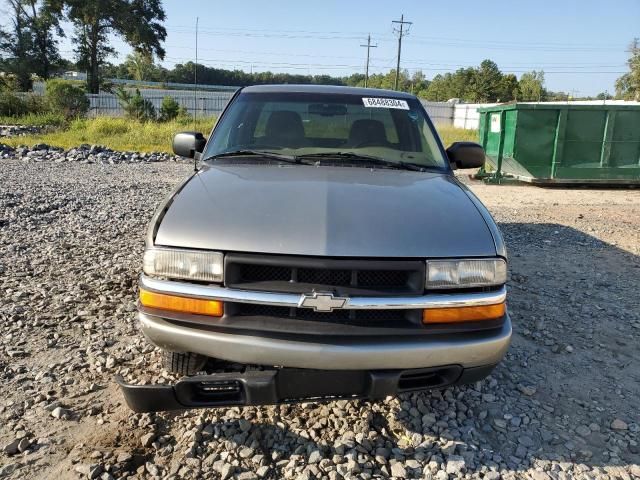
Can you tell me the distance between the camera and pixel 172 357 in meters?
2.47

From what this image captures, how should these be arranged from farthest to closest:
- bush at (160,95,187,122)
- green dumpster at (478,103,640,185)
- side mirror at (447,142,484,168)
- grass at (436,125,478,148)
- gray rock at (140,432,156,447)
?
bush at (160,95,187,122) < grass at (436,125,478,148) < green dumpster at (478,103,640,185) < side mirror at (447,142,484,168) < gray rock at (140,432,156,447)

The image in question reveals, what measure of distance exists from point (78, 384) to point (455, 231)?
229cm

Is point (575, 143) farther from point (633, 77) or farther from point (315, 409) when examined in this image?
point (633, 77)

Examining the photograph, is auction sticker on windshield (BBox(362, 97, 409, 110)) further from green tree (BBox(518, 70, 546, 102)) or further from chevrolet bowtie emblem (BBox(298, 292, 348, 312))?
green tree (BBox(518, 70, 546, 102))

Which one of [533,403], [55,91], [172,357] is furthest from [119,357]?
[55,91]

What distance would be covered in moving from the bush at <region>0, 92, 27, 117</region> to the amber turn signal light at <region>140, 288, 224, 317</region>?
3003cm

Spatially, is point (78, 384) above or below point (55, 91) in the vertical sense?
below

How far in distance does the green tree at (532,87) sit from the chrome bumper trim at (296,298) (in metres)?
70.8

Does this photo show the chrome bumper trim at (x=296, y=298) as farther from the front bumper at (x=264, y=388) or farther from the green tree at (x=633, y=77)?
the green tree at (x=633, y=77)

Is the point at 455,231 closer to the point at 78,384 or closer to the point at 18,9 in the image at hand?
the point at 78,384

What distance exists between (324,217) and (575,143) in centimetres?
1087

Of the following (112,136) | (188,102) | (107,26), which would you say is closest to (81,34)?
(107,26)

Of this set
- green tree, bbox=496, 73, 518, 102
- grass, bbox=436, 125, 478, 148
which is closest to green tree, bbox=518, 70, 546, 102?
green tree, bbox=496, 73, 518, 102

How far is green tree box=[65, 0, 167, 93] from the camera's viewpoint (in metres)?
42.0
